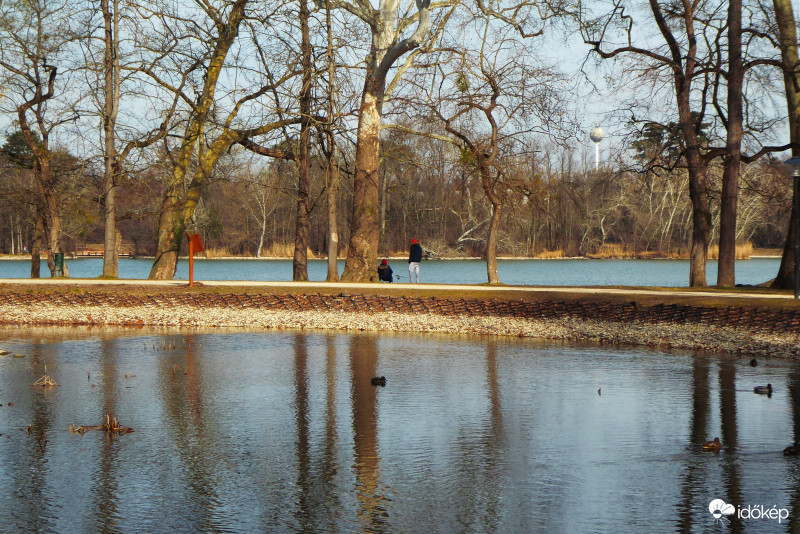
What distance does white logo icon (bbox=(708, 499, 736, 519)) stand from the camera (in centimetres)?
777

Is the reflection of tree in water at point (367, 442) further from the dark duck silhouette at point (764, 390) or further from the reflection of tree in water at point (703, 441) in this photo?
the dark duck silhouette at point (764, 390)

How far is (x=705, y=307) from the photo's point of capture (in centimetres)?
2097

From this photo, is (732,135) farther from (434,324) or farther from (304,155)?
(304,155)

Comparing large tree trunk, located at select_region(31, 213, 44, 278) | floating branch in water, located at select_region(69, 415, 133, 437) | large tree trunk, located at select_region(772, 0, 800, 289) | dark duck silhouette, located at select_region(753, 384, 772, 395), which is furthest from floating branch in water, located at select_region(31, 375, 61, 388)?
large tree trunk, located at select_region(31, 213, 44, 278)

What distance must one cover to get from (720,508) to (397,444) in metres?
3.80

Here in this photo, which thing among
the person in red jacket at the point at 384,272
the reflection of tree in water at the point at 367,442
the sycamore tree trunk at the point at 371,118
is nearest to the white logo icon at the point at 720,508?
the reflection of tree in water at the point at 367,442

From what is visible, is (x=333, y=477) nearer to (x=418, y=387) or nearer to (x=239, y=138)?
(x=418, y=387)

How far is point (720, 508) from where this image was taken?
25.9ft

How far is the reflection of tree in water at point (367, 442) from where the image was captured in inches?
308

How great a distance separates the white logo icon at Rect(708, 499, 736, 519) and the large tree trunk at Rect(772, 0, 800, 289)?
67.5 feet

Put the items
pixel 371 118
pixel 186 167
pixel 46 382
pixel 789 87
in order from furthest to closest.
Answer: pixel 186 167
pixel 371 118
pixel 789 87
pixel 46 382

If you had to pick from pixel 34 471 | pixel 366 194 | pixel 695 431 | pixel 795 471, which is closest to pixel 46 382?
pixel 34 471

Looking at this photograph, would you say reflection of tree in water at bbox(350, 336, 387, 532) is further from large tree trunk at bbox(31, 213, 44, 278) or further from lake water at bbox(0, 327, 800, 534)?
large tree trunk at bbox(31, 213, 44, 278)

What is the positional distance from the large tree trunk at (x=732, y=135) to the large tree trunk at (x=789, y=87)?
1.36 m
